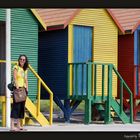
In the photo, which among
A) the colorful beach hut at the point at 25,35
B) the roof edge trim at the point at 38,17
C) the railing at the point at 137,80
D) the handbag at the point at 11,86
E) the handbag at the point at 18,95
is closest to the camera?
the handbag at the point at 18,95

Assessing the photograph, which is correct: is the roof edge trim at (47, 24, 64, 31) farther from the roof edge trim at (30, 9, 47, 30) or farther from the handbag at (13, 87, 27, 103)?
the handbag at (13, 87, 27, 103)

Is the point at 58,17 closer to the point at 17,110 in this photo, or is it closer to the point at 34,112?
the point at 34,112

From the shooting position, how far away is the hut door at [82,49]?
18989mm

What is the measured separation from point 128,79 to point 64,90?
3.21m

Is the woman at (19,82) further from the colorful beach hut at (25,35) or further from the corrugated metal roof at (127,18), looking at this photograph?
the corrugated metal roof at (127,18)

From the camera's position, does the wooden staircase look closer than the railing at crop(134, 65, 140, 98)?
Yes

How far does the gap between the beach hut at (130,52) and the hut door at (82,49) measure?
1612mm

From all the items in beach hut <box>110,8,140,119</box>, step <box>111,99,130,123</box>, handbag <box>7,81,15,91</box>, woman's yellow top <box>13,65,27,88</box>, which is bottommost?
step <box>111,99,130,123</box>

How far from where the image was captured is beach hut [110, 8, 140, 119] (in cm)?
2083

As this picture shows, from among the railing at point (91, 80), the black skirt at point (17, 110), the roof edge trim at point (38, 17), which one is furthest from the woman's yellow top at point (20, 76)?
the roof edge trim at point (38, 17)

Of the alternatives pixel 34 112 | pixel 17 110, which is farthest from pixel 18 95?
pixel 34 112

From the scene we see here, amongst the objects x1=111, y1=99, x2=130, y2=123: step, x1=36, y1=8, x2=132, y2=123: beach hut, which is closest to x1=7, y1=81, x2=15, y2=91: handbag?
x1=36, y1=8, x2=132, y2=123: beach hut

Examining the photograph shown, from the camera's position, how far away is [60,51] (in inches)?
760
